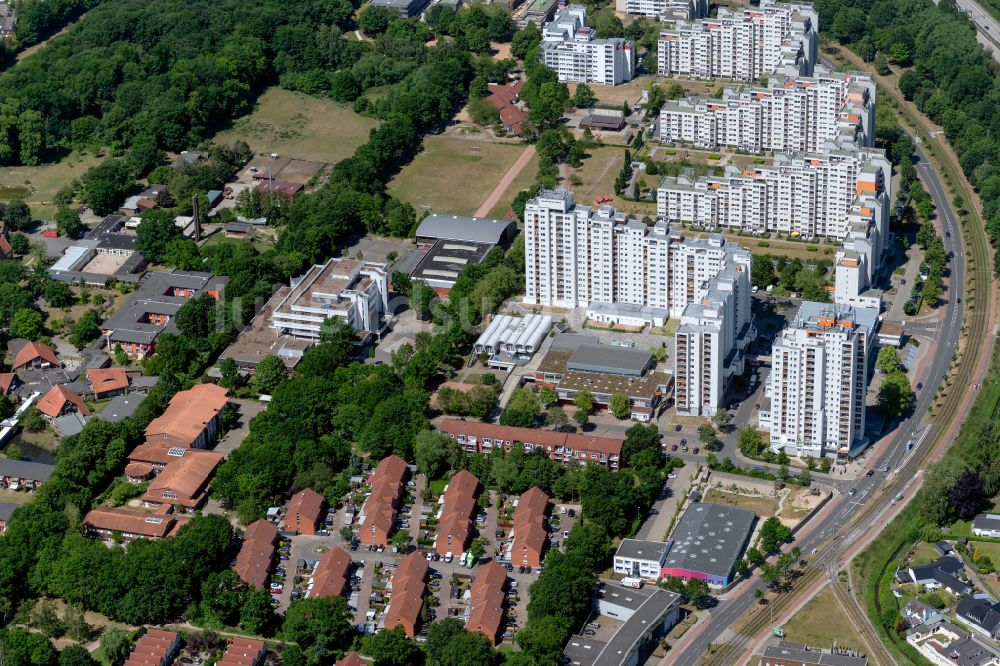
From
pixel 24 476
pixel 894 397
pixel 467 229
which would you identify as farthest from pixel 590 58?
pixel 24 476

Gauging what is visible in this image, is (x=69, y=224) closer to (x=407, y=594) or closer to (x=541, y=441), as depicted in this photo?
(x=541, y=441)

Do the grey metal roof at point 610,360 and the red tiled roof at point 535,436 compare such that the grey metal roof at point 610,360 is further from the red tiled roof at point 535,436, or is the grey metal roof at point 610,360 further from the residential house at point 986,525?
the residential house at point 986,525

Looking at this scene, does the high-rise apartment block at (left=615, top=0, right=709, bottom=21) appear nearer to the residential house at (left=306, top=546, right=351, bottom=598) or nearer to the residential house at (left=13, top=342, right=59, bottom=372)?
the residential house at (left=13, top=342, right=59, bottom=372)

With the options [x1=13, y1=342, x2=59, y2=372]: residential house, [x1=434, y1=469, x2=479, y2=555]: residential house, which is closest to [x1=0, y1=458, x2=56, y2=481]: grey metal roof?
[x1=13, y1=342, x2=59, y2=372]: residential house

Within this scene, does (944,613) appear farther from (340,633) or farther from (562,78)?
(562,78)

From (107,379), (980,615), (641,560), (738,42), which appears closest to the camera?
(980,615)

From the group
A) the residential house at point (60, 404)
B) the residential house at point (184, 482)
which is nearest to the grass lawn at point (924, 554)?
the residential house at point (184, 482)
